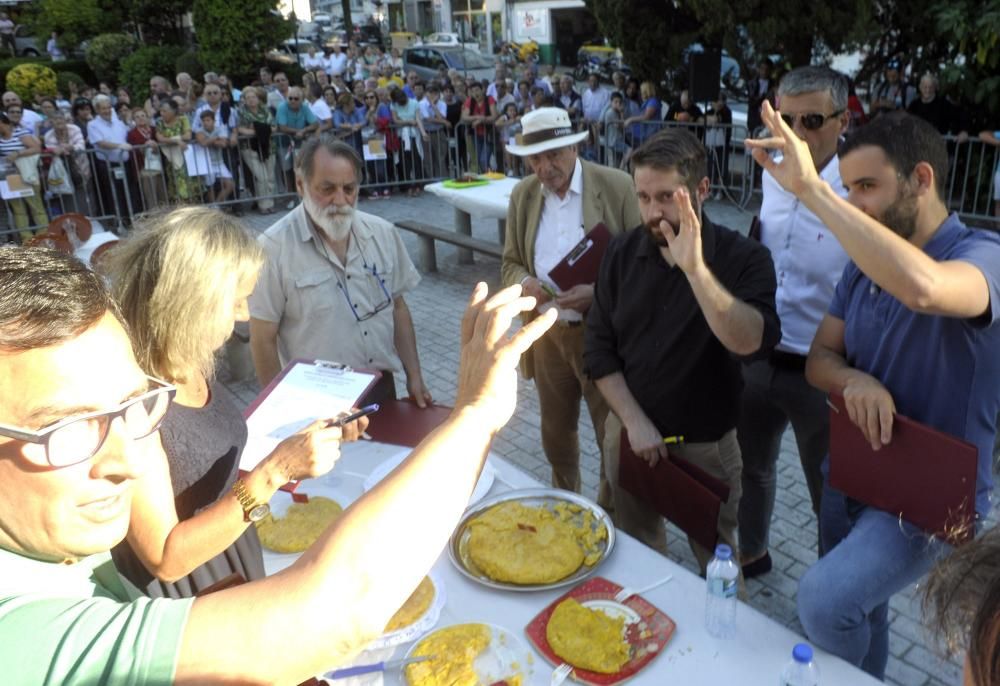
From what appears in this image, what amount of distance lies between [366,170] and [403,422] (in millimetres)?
10154

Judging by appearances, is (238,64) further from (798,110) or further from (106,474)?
(106,474)

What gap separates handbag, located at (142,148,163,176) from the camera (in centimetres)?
1051

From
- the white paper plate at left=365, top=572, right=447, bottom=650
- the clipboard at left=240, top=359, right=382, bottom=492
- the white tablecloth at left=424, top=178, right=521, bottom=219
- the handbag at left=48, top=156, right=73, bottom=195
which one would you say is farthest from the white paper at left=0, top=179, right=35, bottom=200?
the white paper plate at left=365, top=572, right=447, bottom=650

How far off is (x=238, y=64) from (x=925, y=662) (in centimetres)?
1782

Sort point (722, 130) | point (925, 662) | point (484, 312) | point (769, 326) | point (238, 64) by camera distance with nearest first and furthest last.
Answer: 1. point (484, 312)
2. point (769, 326)
3. point (925, 662)
4. point (722, 130)
5. point (238, 64)

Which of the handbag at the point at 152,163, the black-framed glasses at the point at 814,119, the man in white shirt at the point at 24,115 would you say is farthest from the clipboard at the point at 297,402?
the man in white shirt at the point at 24,115

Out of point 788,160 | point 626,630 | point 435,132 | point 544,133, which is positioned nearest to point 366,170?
point 435,132

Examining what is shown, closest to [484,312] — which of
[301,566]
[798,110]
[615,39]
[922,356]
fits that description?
[301,566]

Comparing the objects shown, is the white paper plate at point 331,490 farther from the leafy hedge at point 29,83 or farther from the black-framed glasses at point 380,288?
the leafy hedge at point 29,83

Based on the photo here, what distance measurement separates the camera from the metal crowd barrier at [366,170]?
378 inches

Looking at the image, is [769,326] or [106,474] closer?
[106,474]

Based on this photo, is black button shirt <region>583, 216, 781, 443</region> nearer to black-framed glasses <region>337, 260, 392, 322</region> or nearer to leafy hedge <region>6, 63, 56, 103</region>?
black-framed glasses <region>337, 260, 392, 322</region>

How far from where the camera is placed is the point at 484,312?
122cm

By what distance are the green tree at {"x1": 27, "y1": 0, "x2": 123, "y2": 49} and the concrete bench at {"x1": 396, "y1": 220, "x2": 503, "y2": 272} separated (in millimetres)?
18044
